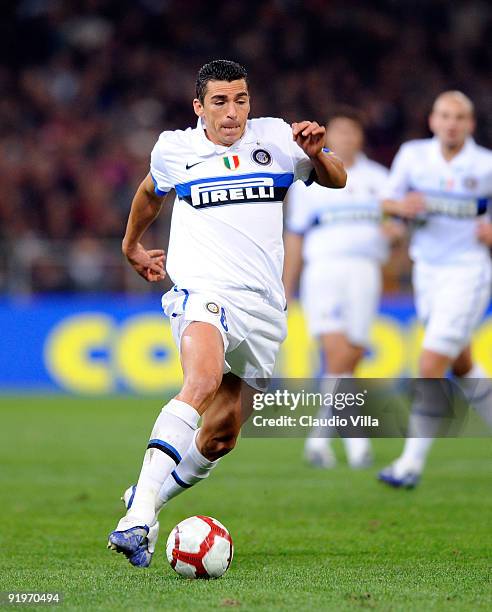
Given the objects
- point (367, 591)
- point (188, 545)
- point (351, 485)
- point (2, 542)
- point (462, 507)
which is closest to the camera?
point (367, 591)

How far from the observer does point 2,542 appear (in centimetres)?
590

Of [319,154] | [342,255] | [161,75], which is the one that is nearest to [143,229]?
[319,154]


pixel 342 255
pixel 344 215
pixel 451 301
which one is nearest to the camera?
pixel 451 301

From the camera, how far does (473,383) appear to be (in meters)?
8.62

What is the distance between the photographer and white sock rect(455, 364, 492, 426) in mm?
8617

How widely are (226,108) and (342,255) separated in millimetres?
4704

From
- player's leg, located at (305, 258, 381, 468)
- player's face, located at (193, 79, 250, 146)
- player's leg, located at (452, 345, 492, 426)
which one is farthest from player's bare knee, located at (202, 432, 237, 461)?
player's leg, located at (305, 258, 381, 468)

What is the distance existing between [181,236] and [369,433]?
11.0 feet

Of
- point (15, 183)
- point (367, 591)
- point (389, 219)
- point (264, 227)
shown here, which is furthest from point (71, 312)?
point (367, 591)

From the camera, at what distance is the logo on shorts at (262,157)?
555 centimetres

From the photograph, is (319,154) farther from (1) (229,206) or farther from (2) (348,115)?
(2) (348,115)

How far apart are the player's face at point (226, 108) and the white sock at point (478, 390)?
3.74 m

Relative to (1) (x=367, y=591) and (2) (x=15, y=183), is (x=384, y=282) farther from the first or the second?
(1) (x=367, y=591)

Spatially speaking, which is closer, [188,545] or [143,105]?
[188,545]
